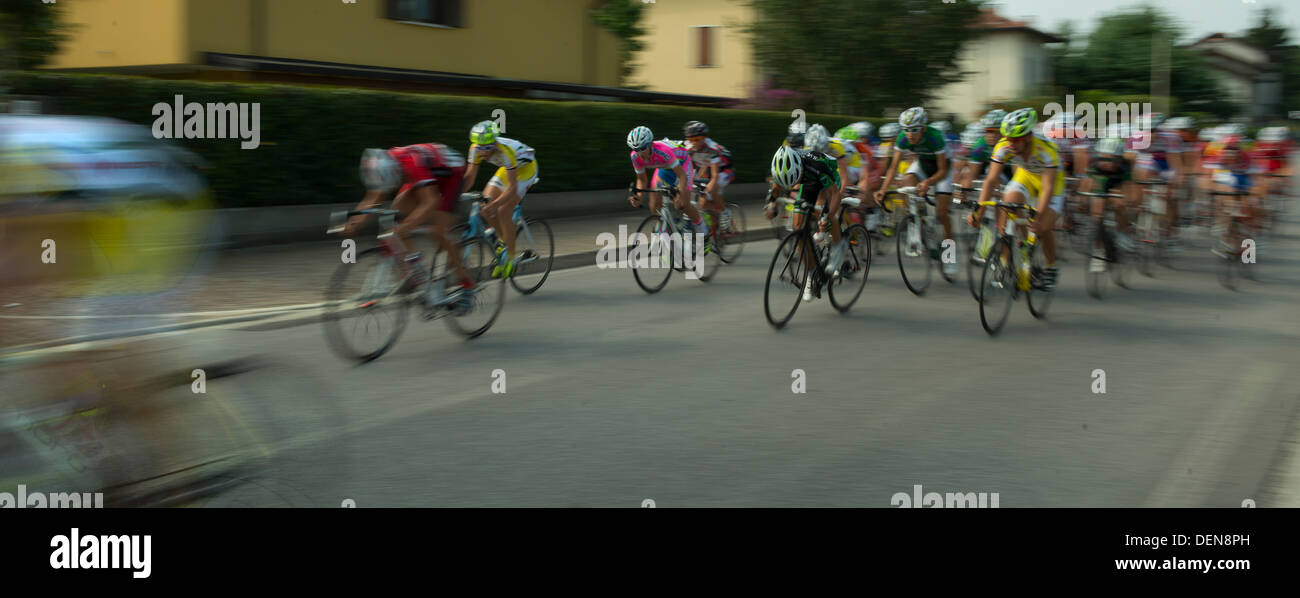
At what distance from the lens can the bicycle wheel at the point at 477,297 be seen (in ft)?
29.7

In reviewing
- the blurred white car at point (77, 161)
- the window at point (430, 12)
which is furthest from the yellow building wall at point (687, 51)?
the blurred white car at point (77, 161)

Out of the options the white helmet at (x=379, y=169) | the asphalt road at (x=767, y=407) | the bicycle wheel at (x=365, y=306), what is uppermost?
the white helmet at (x=379, y=169)

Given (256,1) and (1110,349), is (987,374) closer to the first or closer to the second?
(1110,349)

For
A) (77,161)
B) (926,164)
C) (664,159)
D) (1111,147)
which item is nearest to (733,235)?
(664,159)

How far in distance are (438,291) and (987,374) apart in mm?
3846

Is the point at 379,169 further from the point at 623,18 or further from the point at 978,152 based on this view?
the point at 623,18

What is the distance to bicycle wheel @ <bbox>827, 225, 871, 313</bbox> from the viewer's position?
10.8 metres

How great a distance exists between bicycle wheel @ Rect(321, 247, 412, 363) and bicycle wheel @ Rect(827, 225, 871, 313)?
4026 millimetres

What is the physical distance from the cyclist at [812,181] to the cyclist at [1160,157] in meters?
5.43

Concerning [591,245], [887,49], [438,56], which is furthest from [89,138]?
[887,49]

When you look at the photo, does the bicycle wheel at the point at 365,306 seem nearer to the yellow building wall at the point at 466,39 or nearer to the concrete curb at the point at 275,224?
the concrete curb at the point at 275,224

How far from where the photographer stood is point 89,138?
11.3ft

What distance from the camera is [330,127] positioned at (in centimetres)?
1611
